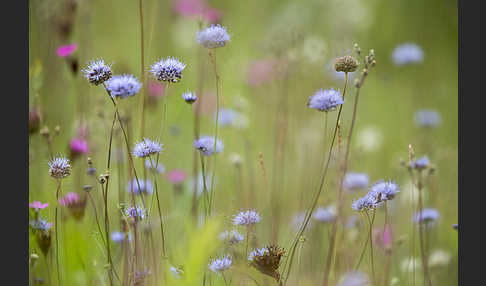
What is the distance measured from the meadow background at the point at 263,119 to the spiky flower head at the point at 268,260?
7cm

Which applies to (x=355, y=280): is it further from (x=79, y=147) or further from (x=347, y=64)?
(x=79, y=147)

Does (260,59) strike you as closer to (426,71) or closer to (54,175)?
(426,71)

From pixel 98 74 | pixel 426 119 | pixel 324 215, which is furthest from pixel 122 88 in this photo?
pixel 426 119

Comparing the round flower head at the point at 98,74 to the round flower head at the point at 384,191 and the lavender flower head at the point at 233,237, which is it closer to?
the lavender flower head at the point at 233,237

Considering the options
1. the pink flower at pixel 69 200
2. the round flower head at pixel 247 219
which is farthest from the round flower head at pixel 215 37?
the pink flower at pixel 69 200

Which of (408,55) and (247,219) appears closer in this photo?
(247,219)

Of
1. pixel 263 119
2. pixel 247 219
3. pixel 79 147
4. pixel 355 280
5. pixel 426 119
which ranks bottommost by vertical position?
pixel 355 280

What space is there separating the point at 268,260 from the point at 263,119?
4.58 feet

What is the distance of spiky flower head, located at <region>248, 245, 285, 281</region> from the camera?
846 millimetres

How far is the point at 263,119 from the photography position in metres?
2.21

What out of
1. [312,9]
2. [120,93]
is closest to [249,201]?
[120,93]

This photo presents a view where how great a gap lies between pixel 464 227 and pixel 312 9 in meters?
1.64

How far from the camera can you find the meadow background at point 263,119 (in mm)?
1205

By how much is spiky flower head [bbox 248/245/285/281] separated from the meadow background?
0.24 ft
